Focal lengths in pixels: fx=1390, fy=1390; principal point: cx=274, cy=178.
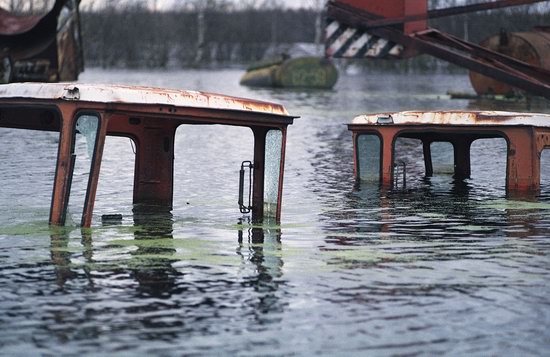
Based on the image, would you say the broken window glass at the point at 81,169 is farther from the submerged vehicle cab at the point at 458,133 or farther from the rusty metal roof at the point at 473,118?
the rusty metal roof at the point at 473,118

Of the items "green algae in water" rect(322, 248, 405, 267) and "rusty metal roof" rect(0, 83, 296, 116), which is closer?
"green algae in water" rect(322, 248, 405, 267)

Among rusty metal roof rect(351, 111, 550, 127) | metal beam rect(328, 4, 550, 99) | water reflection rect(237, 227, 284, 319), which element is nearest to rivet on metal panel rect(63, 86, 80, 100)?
water reflection rect(237, 227, 284, 319)

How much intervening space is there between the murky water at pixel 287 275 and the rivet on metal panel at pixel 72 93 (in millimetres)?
1018

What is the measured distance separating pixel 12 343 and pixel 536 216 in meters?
6.28

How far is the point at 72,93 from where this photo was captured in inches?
402

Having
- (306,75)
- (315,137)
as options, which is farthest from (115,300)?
(306,75)

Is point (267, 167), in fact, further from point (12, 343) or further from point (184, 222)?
point (12, 343)

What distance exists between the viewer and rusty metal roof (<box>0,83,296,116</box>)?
402 inches

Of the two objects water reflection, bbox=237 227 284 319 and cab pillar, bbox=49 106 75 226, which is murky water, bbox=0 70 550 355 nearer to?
water reflection, bbox=237 227 284 319

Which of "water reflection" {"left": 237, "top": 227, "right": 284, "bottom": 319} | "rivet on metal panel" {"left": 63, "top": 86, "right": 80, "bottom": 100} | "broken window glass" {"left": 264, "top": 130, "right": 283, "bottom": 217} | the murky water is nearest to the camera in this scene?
the murky water

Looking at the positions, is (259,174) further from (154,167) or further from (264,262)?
(264,262)

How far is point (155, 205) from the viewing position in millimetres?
12570

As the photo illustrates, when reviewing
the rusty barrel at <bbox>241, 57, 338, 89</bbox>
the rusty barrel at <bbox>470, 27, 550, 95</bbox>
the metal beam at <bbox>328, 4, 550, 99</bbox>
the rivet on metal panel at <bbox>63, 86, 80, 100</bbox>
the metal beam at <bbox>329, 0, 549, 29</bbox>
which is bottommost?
the rivet on metal panel at <bbox>63, 86, 80, 100</bbox>

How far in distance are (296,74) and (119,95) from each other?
40216mm
